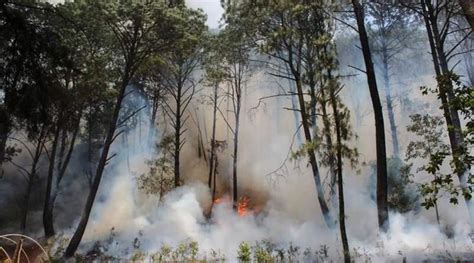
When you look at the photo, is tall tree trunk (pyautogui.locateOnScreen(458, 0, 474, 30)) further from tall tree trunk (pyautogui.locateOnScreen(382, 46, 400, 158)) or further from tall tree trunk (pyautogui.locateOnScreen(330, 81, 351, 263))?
tall tree trunk (pyautogui.locateOnScreen(382, 46, 400, 158))

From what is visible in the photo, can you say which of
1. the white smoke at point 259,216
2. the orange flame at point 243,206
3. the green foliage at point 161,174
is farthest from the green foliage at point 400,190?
the green foliage at point 161,174

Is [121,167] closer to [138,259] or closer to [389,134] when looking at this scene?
[138,259]

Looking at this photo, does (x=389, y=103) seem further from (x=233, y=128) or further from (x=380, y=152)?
(x=380, y=152)

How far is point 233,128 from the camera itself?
26156 millimetres

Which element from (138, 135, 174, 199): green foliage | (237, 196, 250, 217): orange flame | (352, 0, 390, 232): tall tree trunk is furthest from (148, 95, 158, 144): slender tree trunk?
(352, 0, 390, 232): tall tree trunk

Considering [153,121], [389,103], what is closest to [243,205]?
[153,121]

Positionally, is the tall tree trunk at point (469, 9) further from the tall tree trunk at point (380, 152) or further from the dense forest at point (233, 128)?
the tall tree trunk at point (380, 152)

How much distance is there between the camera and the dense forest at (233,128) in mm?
10203

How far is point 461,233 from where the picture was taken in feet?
45.7

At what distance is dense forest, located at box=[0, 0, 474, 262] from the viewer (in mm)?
10203

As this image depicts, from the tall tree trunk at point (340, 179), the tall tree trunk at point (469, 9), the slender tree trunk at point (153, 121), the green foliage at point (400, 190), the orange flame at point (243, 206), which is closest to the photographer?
the tall tree trunk at point (469, 9)

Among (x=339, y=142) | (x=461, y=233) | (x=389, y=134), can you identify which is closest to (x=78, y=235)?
(x=339, y=142)

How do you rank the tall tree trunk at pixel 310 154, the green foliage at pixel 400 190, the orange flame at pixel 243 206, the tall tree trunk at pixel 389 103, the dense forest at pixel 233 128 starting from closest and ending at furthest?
the dense forest at pixel 233 128
the tall tree trunk at pixel 310 154
the green foliage at pixel 400 190
the orange flame at pixel 243 206
the tall tree trunk at pixel 389 103

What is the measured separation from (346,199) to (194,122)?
12250 millimetres
